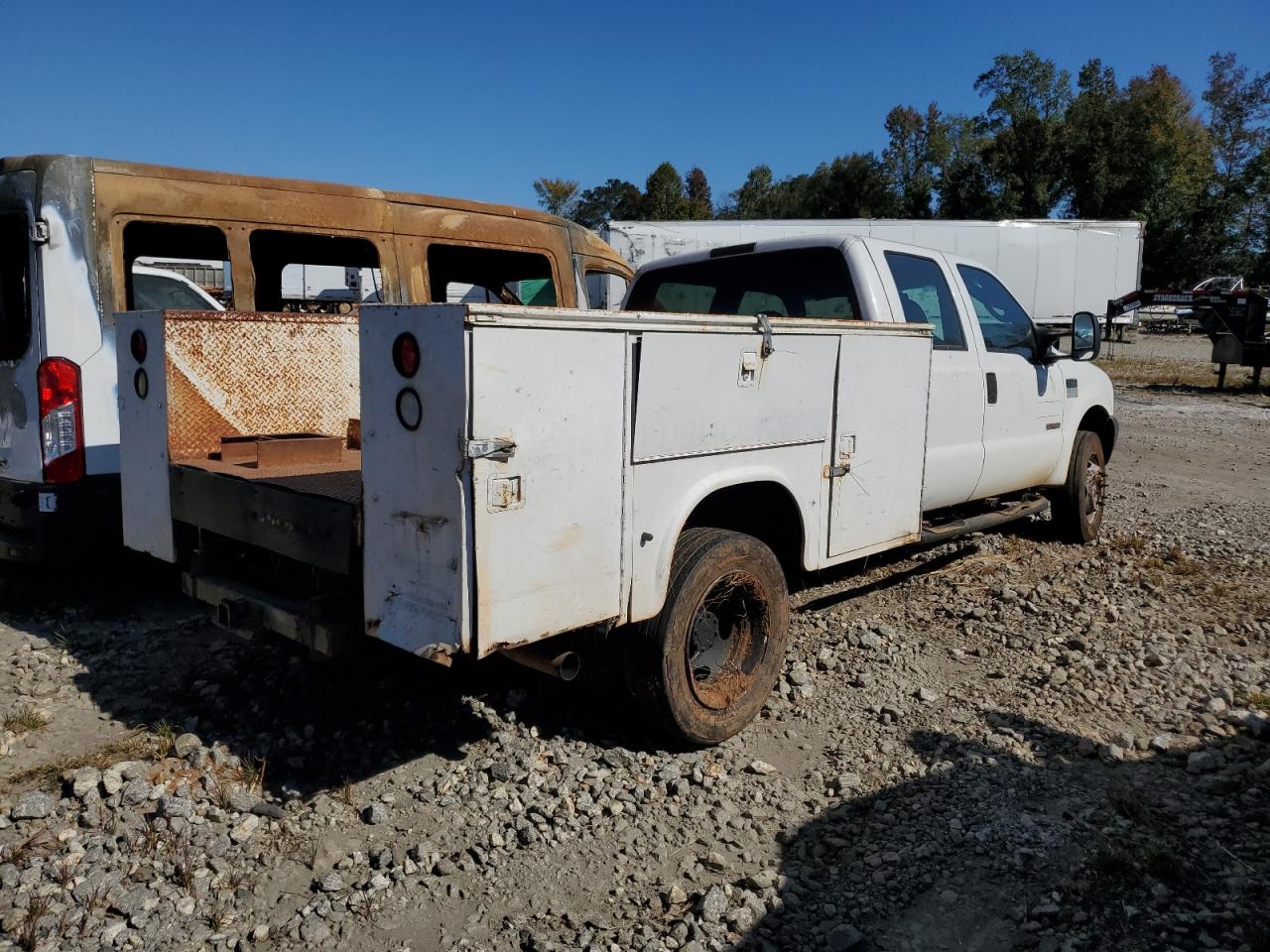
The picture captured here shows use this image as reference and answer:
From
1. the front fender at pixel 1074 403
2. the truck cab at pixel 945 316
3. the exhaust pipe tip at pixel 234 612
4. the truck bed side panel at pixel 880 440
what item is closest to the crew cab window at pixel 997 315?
the truck cab at pixel 945 316

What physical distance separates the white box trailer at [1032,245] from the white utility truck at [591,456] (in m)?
16.6

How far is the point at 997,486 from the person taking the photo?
232 inches

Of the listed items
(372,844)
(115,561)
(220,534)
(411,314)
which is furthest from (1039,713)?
(115,561)

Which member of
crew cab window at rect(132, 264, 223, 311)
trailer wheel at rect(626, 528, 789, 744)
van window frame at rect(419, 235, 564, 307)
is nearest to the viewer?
trailer wheel at rect(626, 528, 789, 744)

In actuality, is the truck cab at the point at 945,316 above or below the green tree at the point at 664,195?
below

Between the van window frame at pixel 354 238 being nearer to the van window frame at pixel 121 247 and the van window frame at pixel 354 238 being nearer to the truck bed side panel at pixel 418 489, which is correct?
the van window frame at pixel 121 247

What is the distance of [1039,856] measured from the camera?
122 inches

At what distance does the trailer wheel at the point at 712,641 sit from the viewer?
3506mm

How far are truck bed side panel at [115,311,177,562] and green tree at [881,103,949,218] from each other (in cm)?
5344

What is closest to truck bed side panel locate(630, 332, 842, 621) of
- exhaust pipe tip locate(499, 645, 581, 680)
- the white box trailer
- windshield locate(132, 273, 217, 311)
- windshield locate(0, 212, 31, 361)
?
exhaust pipe tip locate(499, 645, 581, 680)

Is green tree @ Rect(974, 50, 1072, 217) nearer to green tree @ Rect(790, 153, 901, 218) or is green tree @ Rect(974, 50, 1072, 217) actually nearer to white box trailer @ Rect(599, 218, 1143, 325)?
green tree @ Rect(790, 153, 901, 218)

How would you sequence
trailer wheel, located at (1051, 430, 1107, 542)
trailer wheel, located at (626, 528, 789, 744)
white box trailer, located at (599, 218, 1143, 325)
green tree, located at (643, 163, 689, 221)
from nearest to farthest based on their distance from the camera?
1. trailer wheel, located at (626, 528, 789, 744)
2. trailer wheel, located at (1051, 430, 1107, 542)
3. white box trailer, located at (599, 218, 1143, 325)
4. green tree, located at (643, 163, 689, 221)

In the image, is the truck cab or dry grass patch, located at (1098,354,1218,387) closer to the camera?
the truck cab

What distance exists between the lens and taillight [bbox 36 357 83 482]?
16.1ft
